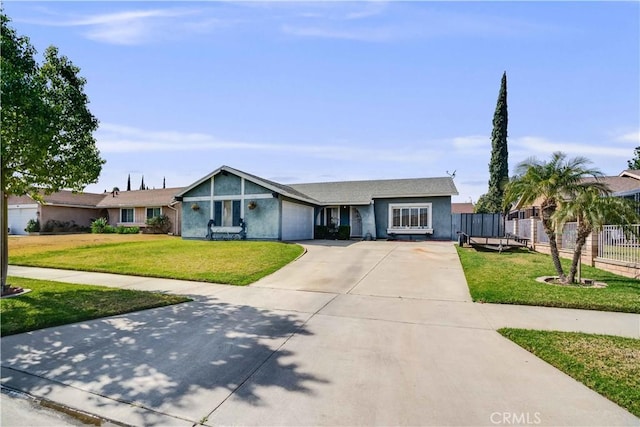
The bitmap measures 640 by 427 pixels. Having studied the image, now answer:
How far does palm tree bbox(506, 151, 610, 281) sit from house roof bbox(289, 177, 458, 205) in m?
12.6

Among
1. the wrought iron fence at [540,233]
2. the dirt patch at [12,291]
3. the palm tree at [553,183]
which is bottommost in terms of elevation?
the dirt patch at [12,291]

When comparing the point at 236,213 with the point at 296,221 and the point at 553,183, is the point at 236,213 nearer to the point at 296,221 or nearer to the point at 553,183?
the point at 296,221

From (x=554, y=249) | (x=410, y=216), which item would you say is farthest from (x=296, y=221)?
(x=554, y=249)

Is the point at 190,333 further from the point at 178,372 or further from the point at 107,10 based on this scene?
the point at 107,10

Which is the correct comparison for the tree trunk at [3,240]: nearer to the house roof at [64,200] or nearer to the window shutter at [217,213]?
the window shutter at [217,213]

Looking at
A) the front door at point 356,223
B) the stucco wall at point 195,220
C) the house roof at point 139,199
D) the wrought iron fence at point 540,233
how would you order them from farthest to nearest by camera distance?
the house roof at point 139,199
the front door at point 356,223
the stucco wall at point 195,220
the wrought iron fence at point 540,233

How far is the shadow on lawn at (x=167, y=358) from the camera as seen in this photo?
11.6 feet

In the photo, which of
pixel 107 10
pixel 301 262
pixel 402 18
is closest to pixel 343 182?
pixel 301 262

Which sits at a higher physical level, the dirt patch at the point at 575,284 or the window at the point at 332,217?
the window at the point at 332,217

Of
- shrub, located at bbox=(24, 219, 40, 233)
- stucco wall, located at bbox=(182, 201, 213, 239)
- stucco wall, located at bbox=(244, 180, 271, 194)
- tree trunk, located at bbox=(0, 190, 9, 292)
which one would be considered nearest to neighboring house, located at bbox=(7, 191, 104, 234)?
shrub, located at bbox=(24, 219, 40, 233)

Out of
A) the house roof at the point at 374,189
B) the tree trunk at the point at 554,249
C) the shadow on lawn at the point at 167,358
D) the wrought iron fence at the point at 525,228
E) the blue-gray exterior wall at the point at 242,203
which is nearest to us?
the shadow on lawn at the point at 167,358

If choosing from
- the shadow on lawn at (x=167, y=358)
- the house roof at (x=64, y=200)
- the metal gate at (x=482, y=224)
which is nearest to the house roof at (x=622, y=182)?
the metal gate at (x=482, y=224)

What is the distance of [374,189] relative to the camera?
25625 millimetres

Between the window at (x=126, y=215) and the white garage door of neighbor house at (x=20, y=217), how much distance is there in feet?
22.1
